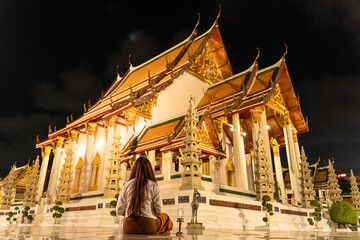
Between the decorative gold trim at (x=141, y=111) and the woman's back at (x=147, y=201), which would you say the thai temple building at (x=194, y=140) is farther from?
the woman's back at (x=147, y=201)

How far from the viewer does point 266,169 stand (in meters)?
11.6

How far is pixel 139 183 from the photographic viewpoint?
154 inches

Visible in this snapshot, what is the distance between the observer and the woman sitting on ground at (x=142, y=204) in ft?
12.5

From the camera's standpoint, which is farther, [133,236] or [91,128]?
[91,128]

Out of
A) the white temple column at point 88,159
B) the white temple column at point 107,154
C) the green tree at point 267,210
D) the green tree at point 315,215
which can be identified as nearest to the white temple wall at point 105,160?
the white temple column at point 107,154

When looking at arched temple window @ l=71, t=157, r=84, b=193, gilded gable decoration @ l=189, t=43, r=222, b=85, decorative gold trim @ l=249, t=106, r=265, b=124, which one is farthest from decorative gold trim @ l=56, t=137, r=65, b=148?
decorative gold trim @ l=249, t=106, r=265, b=124

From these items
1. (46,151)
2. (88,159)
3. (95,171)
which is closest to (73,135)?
(88,159)

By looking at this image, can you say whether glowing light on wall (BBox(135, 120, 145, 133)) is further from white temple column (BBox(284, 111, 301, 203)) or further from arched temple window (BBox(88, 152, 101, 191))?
white temple column (BBox(284, 111, 301, 203))

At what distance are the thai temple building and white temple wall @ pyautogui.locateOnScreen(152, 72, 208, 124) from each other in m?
0.07

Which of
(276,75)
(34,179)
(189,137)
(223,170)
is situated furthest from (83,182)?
(276,75)

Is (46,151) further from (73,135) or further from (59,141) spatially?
(73,135)

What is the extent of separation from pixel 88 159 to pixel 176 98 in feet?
25.8

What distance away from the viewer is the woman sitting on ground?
381cm

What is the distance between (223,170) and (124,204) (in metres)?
11.8
